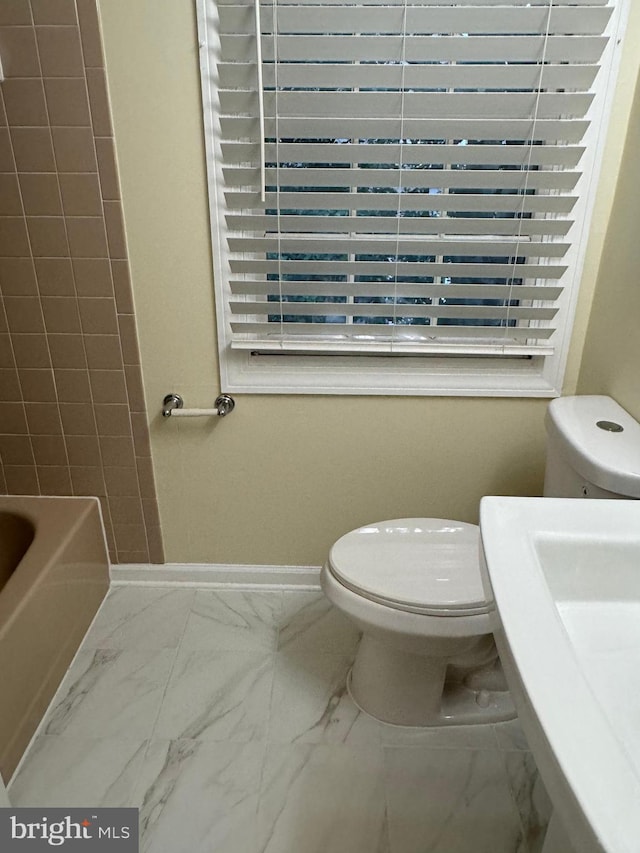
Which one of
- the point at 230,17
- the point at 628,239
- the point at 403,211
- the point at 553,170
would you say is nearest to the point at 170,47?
the point at 230,17

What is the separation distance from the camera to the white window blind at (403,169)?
1.42 m

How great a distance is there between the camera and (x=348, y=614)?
4.68 ft

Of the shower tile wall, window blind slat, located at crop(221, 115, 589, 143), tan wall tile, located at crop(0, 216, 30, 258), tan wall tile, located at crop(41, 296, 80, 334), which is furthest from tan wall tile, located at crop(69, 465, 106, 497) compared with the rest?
window blind slat, located at crop(221, 115, 589, 143)

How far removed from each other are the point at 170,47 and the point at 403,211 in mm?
692

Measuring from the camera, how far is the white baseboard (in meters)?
2.03

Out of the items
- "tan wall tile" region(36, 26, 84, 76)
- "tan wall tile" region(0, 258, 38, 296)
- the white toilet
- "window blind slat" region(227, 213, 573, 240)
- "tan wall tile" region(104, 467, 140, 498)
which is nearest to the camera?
the white toilet

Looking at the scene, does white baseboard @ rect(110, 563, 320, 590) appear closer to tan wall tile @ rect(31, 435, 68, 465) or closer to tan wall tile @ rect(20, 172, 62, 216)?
tan wall tile @ rect(31, 435, 68, 465)

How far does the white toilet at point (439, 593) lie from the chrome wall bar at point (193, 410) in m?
0.54

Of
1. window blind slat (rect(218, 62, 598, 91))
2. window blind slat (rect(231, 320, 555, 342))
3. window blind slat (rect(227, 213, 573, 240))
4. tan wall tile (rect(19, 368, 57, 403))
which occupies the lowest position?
tan wall tile (rect(19, 368, 57, 403))

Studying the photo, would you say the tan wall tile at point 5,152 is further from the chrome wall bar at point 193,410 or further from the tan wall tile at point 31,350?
the chrome wall bar at point 193,410

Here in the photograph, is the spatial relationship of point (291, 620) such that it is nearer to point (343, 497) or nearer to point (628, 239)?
point (343, 497)

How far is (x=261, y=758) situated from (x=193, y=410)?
37.2 inches

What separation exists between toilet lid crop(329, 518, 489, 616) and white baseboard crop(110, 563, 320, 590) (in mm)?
532

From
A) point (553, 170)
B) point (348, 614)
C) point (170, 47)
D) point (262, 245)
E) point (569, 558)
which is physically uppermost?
point (170, 47)
